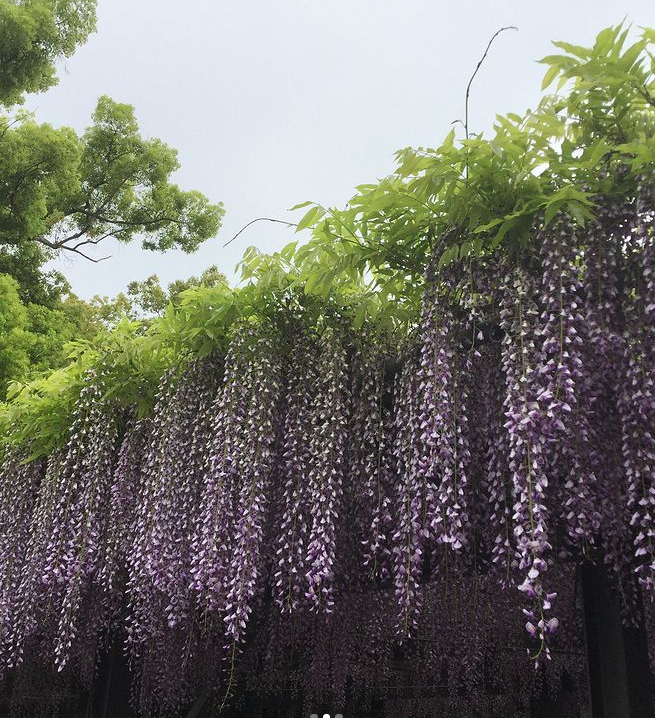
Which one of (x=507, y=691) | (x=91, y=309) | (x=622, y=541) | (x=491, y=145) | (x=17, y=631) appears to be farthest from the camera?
(x=91, y=309)

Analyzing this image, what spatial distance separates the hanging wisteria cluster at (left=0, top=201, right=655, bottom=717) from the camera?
291 centimetres

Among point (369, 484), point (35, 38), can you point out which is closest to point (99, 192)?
point (35, 38)

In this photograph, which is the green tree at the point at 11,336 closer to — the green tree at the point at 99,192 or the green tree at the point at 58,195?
the green tree at the point at 58,195

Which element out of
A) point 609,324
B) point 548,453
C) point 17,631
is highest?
point 609,324

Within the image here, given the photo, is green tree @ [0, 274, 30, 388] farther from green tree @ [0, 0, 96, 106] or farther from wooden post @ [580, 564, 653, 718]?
wooden post @ [580, 564, 653, 718]

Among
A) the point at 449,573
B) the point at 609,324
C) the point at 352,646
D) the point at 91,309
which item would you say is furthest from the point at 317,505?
the point at 91,309

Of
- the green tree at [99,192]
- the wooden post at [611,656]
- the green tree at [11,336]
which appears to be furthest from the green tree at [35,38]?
the wooden post at [611,656]

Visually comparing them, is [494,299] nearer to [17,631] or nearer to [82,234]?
[17,631]

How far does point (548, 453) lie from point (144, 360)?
9.90 ft

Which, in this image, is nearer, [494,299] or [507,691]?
[494,299]

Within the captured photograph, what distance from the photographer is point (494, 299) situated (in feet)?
10.9


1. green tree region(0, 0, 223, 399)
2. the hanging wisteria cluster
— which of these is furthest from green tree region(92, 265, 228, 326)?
the hanging wisteria cluster

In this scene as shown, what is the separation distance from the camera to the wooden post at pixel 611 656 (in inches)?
121

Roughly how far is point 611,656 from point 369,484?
1411mm
